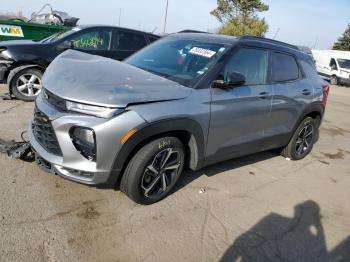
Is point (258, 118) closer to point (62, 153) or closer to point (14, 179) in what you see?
point (62, 153)

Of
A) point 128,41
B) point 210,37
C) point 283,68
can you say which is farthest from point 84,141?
point 128,41

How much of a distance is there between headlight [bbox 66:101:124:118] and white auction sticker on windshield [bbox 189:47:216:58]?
143 cm

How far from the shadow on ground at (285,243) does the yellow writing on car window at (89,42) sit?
17.7ft

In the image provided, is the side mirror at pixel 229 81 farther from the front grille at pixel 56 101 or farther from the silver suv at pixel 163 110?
the front grille at pixel 56 101

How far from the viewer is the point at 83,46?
24.8ft

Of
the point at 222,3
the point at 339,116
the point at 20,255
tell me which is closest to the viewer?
the point at 20,255

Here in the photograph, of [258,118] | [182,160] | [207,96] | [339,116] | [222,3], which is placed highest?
[222,3]

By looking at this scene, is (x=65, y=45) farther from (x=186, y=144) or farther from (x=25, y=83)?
(x=186, y=144)

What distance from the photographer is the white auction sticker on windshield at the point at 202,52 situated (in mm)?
4043

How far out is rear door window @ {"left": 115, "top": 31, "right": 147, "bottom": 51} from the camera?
795 cm

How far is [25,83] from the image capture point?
706 cm

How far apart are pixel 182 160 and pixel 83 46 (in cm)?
472

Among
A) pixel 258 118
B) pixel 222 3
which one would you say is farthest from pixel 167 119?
pixel 222 3

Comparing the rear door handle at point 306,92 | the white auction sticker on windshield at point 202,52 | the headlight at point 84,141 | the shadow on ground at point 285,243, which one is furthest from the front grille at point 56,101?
the rear door handle at point 306,92
